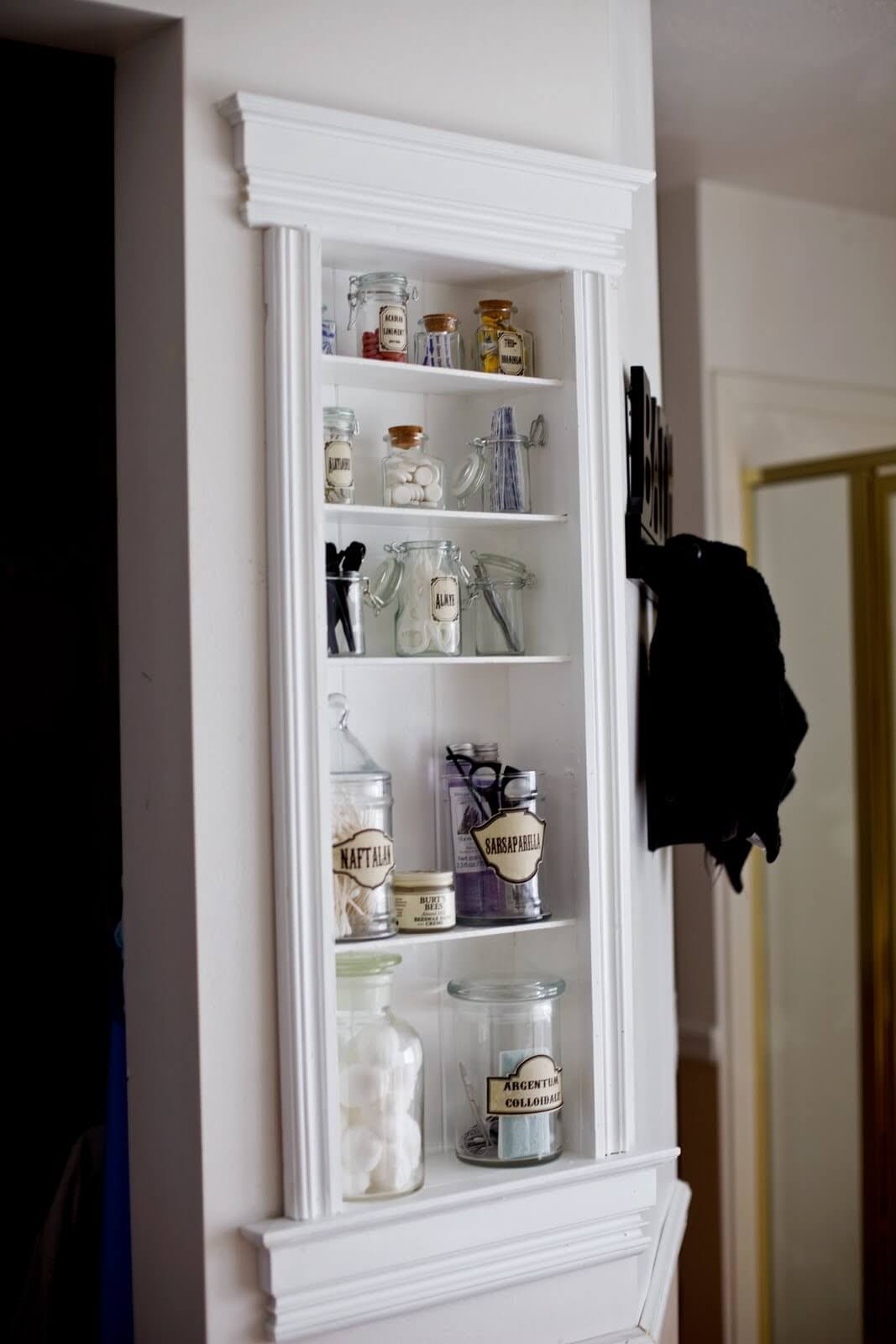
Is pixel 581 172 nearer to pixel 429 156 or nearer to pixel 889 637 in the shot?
pixel 429 156

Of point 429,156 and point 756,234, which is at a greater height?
point 756,234

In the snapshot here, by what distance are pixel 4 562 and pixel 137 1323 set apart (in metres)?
1.12

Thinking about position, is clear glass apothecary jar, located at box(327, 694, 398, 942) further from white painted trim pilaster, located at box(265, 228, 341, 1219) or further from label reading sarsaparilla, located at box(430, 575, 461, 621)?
label reading sarsaparilla, located at box(430, 575, 461, 621)

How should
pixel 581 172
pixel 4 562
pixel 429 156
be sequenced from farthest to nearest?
pixel 4 562 < pixel 581 172 < pixel 429 156

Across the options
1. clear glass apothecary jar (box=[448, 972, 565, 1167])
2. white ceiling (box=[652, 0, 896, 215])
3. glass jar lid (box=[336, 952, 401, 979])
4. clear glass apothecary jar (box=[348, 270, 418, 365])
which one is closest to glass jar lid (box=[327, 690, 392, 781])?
glass jar lid (box=[336, 952, 401, 979])

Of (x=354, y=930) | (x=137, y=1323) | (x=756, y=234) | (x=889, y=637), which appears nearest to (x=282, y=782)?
(x=354, y=930)

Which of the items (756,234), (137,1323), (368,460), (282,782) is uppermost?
(756,234)

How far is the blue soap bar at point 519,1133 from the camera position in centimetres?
178

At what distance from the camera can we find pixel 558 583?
6.14 feet

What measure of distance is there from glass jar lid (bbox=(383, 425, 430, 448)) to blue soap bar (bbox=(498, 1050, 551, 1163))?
80 centimetres

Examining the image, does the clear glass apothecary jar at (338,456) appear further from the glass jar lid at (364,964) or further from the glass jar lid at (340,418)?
the glass jar lid at (364,964)

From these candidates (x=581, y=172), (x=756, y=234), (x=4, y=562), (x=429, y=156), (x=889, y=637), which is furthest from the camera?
(x=756, y=234)

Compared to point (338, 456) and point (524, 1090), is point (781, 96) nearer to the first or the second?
point (338, 456)

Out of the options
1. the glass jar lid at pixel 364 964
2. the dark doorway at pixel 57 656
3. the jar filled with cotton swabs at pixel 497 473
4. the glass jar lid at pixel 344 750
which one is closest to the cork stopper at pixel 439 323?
the jar filled with cotton swabs at pixel 497 473
